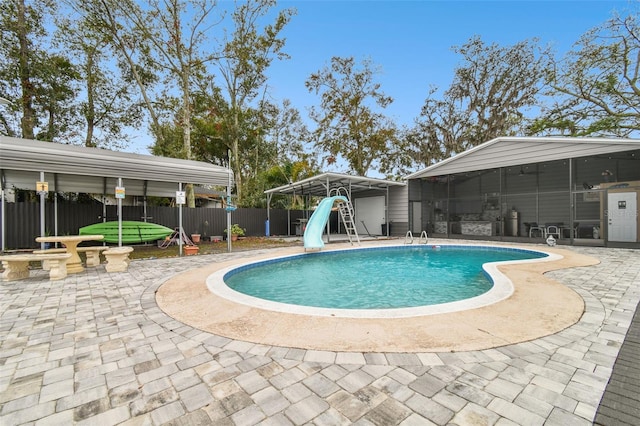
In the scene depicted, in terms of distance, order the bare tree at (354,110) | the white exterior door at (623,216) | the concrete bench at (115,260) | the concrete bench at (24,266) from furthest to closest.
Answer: the bare tree at (354,110) < the white exterior door at (623,216) < the concrete bench at (115,260) < the concrete bench at (24,266)

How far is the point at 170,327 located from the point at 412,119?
69.7 feet

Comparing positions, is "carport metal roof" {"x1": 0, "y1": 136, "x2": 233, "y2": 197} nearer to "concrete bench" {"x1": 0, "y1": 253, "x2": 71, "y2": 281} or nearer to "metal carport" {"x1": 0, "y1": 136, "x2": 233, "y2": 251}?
"metal carport" {"x1": 0, "y1": 136, "x2": 233, "y2": 251}

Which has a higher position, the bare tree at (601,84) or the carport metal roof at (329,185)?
the bare tree at (601,84)

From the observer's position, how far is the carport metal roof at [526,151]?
8.31m

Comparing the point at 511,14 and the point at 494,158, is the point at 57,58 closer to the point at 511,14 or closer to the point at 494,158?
the point at 494,158

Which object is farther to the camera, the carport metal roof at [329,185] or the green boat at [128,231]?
the carport metal roof at [329,185]

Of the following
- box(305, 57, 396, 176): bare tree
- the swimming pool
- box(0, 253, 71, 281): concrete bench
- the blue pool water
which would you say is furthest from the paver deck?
box(305, 57, 396, 176): bare tree

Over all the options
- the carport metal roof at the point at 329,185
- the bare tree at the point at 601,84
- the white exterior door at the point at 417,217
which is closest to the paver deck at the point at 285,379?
the carport metal roof at the point at 329,185

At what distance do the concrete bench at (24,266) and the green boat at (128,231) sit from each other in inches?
128

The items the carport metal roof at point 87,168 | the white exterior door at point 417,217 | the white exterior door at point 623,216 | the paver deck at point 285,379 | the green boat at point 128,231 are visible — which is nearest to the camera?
the paver deck at point 285,379

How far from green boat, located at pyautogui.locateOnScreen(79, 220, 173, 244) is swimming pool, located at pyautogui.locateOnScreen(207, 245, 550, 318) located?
4.83m

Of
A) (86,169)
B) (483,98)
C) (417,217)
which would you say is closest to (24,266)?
(86,169)

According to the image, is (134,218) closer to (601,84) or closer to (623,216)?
(623,216)

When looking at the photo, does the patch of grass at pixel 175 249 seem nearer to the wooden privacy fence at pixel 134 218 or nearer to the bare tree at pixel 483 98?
the wooden privacy fence at pixel 134 218
